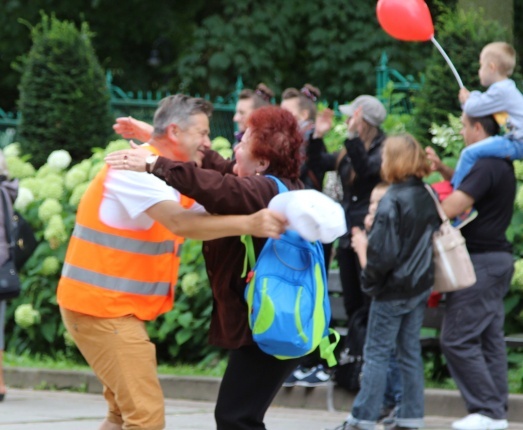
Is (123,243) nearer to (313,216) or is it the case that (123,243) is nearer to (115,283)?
(115,283)

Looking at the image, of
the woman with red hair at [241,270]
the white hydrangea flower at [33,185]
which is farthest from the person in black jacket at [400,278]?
the white hydrangea flower at [33,185]

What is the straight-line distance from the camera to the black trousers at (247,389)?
14.9ft

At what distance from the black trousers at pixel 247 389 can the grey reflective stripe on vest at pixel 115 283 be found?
0.63 meters

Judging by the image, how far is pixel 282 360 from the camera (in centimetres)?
459

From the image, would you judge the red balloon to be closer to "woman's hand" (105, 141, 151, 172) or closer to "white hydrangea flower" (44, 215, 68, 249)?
"white hydrangea flower" (44, 215, 68, 249)

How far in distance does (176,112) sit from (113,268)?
0.74 meters

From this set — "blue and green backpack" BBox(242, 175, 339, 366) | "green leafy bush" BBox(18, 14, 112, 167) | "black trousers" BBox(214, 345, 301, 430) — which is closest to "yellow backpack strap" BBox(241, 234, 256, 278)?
"blue and green backpack" BBox(242, 175, 339, 366)

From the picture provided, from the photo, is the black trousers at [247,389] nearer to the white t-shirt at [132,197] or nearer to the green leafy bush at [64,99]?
the white t-shirt at [132,197]

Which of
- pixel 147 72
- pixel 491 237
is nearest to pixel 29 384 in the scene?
pixel 491 237

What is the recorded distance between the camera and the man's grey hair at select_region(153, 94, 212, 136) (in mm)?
5219

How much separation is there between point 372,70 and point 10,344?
9.16 metres

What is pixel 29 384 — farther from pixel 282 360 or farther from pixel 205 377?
pixel 282 360

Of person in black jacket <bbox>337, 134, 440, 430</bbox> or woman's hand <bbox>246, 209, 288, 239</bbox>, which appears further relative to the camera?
person in black jacket <bbox>337, 134, 440, 430</bbox>

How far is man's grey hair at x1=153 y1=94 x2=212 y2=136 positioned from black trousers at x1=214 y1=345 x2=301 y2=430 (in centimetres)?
114
